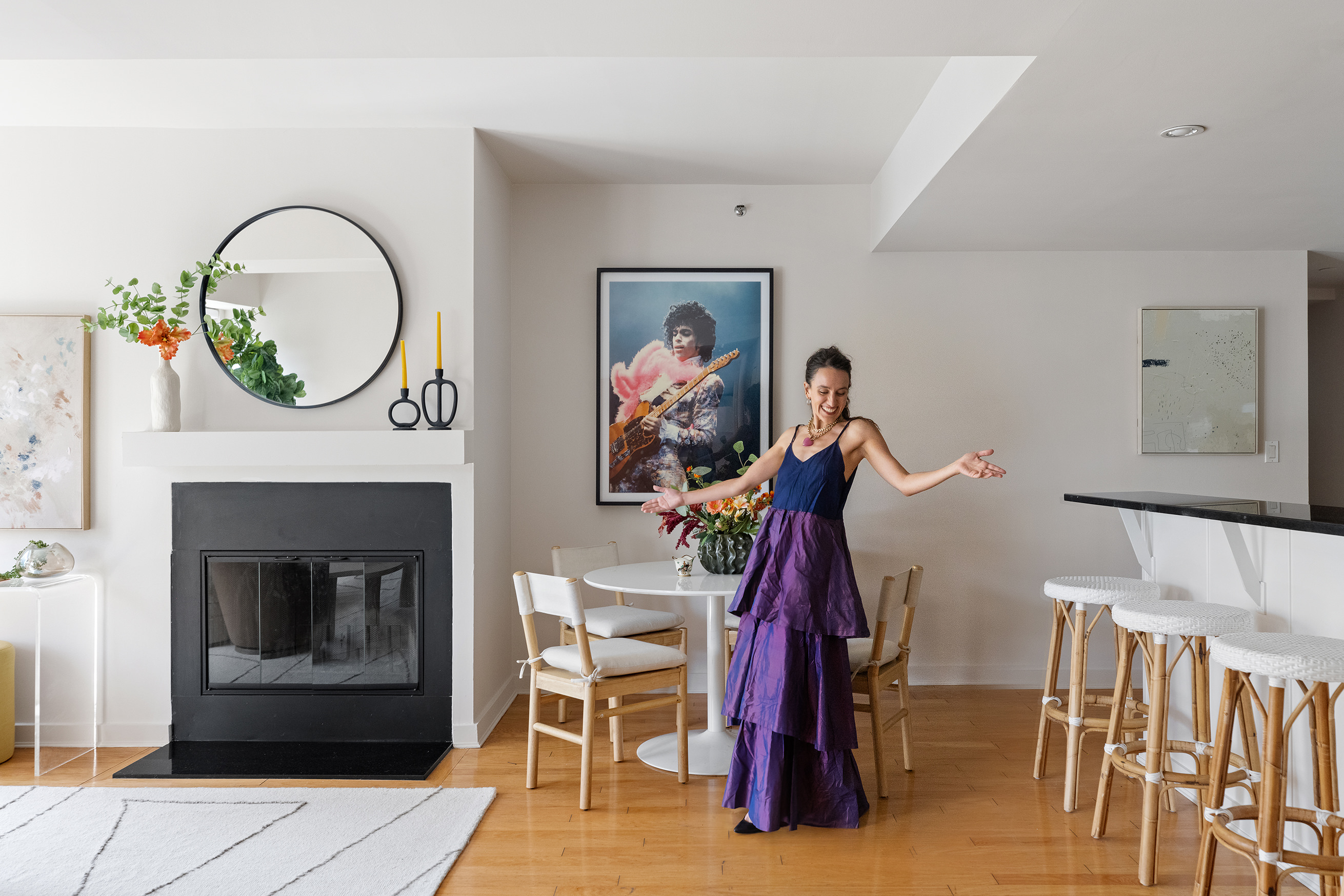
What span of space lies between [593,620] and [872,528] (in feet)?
5.25

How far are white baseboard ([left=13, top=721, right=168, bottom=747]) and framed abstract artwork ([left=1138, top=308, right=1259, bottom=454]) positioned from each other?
15.4 ft

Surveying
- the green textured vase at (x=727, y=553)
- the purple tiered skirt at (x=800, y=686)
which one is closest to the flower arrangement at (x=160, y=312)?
the green textured vase at (x=727, y=553)

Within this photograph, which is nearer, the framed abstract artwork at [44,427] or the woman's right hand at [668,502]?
the woman's right hand at [668,502]

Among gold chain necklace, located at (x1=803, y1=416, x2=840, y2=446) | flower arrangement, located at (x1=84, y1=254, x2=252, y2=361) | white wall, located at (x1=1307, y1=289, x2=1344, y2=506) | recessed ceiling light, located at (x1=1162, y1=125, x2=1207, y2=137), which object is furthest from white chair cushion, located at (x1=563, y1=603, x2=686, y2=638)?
white wall, located at (x1=1307, y1=289, x2=1344, y2=506)

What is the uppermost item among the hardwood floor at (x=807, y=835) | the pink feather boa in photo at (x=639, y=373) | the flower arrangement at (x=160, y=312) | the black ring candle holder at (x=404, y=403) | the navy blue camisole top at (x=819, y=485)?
the flower arrangement at (x=160, y=312)

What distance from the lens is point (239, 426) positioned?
3.50m

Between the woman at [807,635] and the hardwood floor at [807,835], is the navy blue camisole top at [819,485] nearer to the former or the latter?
the woman at [807,635]

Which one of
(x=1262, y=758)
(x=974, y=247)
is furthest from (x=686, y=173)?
(x=1262, y=758)

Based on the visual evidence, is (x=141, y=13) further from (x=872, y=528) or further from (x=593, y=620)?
(x=872, y=528)

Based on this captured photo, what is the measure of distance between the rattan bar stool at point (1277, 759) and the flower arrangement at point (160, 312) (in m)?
3.50

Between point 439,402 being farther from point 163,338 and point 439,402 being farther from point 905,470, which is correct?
point 905,470

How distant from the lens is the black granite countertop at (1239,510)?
2168 mm

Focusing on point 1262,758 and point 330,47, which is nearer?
point 1262,758

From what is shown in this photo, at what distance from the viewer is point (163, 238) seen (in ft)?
11.5
